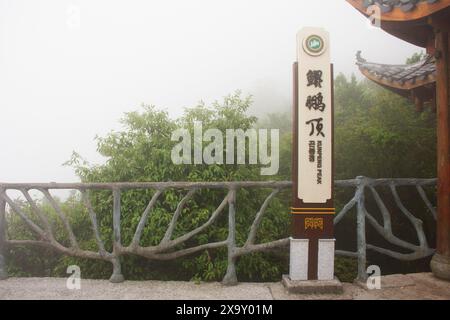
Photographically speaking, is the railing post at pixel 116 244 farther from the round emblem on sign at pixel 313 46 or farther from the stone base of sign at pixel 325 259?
the round emblem on sign at pixel 313 46

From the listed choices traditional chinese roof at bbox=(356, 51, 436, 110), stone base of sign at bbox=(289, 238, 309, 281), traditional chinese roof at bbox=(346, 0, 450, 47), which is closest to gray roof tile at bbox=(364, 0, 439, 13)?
traditional chinese roof at bbox=(346, 0, 450, 47)

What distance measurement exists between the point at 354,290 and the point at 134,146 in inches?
143

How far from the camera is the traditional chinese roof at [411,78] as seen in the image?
5.57 meters

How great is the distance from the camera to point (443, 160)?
4223 mm

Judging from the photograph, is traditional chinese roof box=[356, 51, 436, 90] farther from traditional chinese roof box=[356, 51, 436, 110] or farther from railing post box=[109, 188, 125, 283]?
railing post box=[109, 188, 125, 283]

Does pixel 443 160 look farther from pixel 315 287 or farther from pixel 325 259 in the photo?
pixel 315 287

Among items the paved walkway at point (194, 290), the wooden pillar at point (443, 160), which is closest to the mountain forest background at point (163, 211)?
the paved walkway at point (194, 290)

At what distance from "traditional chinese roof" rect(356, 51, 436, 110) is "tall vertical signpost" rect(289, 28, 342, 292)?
268 cm

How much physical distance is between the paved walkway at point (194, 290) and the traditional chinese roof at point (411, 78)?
317 cm

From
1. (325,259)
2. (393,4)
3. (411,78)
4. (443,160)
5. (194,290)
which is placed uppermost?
(393,4)

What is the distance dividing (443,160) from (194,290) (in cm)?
347

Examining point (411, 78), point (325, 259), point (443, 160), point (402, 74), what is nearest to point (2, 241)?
point (325, 259)

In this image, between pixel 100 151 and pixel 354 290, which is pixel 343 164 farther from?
pixel 100 151
